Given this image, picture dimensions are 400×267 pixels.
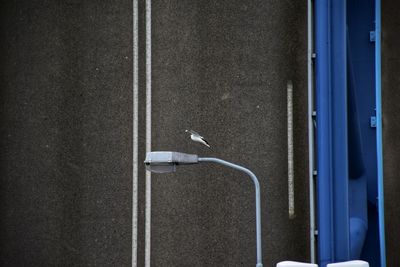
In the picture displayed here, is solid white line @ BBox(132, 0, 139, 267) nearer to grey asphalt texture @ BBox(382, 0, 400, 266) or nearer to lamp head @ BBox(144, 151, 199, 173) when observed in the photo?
lamp head @ BBox(144, 151, 199, 173)

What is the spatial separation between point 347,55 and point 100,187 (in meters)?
5.21

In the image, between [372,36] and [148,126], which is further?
[148,126]

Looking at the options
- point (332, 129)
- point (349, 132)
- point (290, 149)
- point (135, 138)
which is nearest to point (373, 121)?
point (349, 132)

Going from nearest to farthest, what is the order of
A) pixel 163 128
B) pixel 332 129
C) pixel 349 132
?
pixel 332 129
pixel 349 132
pixel 163 128

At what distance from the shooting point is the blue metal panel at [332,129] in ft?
26.8

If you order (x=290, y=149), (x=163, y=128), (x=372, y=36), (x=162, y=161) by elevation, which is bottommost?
(x=162, y=161)

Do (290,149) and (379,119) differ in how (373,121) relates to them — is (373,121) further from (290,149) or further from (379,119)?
(290,149)

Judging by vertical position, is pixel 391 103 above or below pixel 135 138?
above

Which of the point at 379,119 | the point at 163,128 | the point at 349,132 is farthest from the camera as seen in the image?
the point at 163,128

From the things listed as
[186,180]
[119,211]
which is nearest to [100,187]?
[119,211]

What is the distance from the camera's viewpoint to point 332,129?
8273 mm

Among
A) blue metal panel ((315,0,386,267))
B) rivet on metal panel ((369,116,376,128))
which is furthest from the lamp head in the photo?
rivet on metal panel ((369,116,376,128))

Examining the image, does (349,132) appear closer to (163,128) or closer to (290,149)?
(290,149)

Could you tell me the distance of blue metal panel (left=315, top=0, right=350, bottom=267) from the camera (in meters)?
8.18
